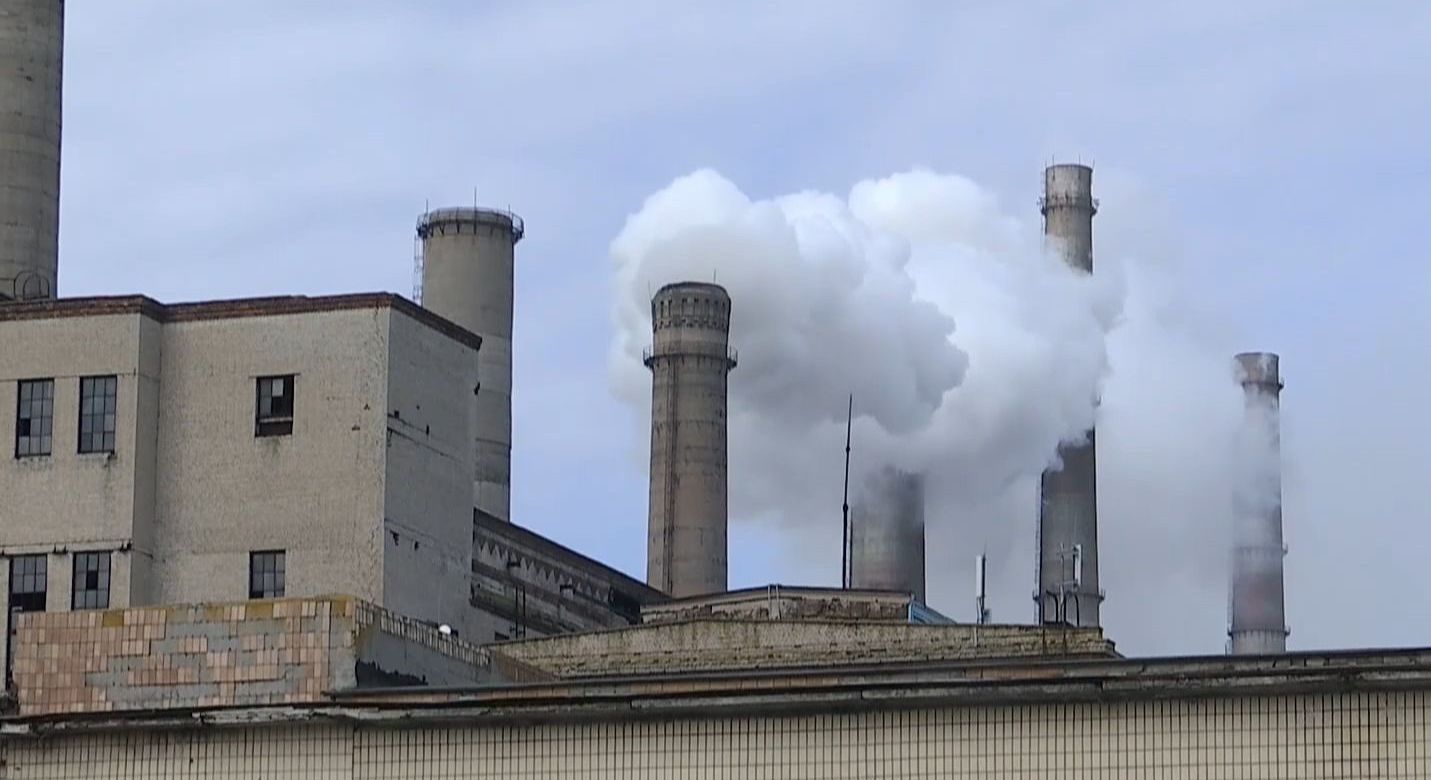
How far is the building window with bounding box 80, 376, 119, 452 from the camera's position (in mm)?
48219

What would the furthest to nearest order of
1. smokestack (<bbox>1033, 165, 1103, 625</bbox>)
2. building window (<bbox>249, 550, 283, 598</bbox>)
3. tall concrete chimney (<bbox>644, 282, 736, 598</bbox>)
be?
1. smokestack (<bbox>1033, 165, 1103, 625</bbox>)
2. tall concrete chimney (<bbox>644, 282, 736, 598</bbox>)
3. building window (<bbox>249, 550, 283, 598</bbox>)

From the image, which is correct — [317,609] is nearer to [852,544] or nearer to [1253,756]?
[1253,756]

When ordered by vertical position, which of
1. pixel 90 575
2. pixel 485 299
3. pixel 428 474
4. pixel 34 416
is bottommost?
pixel 90 575

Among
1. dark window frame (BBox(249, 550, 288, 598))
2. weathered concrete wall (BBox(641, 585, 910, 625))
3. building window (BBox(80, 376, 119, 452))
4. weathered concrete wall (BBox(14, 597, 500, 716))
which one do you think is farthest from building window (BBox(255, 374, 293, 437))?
weathered concrete wall (BBox(14, 597, 500, 716))

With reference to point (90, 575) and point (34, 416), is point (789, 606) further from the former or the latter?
point (34, 416)

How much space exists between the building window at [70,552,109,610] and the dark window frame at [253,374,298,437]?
3.27 m

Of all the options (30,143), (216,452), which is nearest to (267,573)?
(216,452)

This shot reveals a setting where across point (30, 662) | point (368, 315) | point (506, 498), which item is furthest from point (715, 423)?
point (30, 662)

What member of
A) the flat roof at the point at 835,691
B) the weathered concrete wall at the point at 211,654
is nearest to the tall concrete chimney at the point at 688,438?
the weathered concrete wall at the point at 211,654

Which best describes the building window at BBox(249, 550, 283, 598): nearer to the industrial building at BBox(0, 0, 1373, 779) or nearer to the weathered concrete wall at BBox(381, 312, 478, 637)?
the industrial building at BBox(0, 0, 1373, 779)

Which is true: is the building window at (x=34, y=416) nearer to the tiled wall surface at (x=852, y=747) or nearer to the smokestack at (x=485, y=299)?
the tiled wall surface at (x=852, y=747)

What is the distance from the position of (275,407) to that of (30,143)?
1618 centimetres

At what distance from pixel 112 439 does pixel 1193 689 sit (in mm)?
29668

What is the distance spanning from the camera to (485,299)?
86312mm
